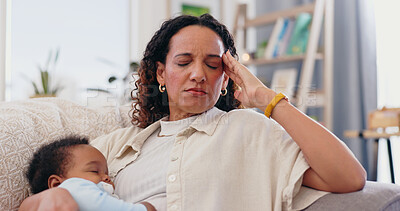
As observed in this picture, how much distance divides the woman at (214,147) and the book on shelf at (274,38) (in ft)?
6.50

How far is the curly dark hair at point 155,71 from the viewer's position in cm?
155

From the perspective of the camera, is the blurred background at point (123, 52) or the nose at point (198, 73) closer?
the nose at point (198, 73)

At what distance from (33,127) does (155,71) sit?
53 cm

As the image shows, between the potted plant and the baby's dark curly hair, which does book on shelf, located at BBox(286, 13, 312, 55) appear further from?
the baby's dark curly hair

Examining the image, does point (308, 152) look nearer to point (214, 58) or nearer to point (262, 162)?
point (262, 162)

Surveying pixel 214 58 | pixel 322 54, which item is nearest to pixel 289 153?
pixel 214 58

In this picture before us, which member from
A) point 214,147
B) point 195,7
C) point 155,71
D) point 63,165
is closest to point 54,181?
point 63,165

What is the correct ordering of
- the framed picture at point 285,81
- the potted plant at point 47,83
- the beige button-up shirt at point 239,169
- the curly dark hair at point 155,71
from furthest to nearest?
the framed picture at point 285,81 < the potted plant at point 47,83 < the curly dark hair at point 155,71 < the beige button-up shirt at point 239,169

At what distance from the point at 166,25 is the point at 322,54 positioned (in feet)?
6.68

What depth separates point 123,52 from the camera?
3.82 m

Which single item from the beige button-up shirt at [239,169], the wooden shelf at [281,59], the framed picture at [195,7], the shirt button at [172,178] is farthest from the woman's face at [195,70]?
the framed picture at [195,7]

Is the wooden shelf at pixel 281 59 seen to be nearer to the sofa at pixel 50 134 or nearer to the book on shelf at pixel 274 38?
the book on shelf at pixel 274 38

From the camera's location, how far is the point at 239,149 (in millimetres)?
1293

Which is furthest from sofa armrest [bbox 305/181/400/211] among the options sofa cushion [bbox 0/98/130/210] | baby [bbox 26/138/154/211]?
sofa cushion [bbox 0/98/130/210]
